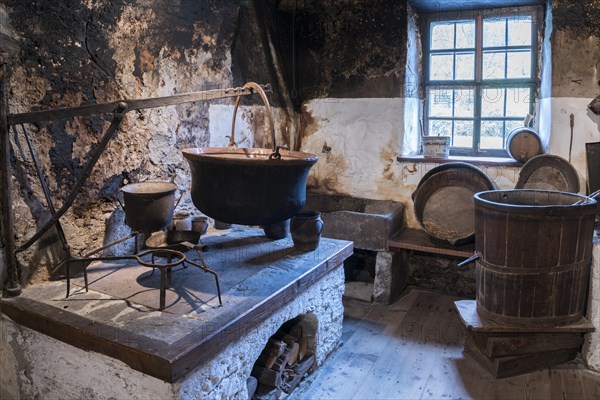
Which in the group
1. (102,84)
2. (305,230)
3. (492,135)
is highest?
(102,84)

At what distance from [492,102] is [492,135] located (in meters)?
0.25

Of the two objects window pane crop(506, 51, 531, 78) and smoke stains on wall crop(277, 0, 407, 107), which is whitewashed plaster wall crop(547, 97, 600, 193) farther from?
smoke stains on wall crop(277, 0, 407, 107)

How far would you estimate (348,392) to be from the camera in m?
2.52

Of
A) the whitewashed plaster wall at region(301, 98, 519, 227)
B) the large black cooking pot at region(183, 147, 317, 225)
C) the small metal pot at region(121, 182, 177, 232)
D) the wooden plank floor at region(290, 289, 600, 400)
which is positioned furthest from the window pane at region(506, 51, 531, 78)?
the small metal pot at region(121, 182, 177, 232)

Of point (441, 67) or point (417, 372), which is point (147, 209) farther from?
point (441, 67)

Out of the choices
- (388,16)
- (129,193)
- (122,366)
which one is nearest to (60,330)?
(122,366)

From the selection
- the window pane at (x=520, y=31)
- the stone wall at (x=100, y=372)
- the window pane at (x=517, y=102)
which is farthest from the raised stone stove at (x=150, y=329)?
the window pane at (x=520, y=31)

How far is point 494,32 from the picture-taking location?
146 inches

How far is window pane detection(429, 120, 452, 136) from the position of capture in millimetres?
3979

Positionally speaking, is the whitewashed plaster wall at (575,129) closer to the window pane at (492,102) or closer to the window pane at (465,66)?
the window pane at (492,102)

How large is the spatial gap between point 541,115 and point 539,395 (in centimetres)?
197

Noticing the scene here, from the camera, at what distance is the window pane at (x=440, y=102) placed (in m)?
3.95

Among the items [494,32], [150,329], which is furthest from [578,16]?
[150,329]

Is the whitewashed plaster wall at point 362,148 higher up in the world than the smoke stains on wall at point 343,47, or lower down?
lower down
